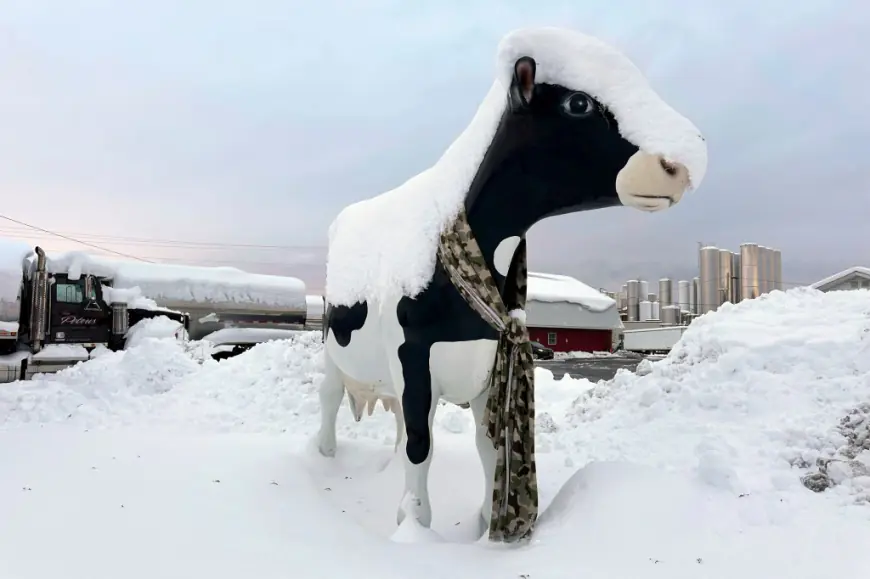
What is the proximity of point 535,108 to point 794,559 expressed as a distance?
230cm

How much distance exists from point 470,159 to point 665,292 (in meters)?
39.8

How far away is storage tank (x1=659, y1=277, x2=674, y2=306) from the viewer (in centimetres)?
3944

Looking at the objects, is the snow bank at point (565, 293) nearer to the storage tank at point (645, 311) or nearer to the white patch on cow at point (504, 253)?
the storage tank at point (645, 311)

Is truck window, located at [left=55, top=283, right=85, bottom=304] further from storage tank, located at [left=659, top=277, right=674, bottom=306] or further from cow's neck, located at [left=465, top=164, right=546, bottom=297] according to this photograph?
storage tank, located at [left=659, top=277, right=674, bottom=306]

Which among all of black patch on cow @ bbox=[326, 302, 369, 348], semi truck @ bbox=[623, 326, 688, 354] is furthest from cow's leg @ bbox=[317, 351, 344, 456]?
semi truck @ bbox=[623, 326, 688, 354]

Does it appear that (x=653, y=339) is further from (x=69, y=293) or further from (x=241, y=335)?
(x=69, y=293)

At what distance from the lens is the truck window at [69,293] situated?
44.2ft

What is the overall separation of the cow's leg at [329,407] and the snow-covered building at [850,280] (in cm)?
1180

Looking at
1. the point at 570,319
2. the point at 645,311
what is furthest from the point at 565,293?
the point at 645,311

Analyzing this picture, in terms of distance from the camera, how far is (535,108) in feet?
9.35

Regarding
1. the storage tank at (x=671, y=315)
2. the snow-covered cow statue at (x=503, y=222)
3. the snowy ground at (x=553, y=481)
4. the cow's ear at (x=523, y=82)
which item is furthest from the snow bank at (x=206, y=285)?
the storage tank at (x=671, y=315)

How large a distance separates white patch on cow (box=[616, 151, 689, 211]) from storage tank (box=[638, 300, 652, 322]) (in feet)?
133

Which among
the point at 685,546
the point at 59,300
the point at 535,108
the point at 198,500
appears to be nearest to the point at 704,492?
the point at 685,546

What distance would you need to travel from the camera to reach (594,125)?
277 centimetres
